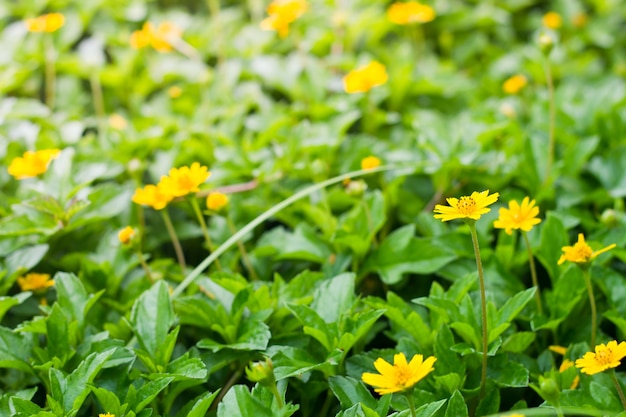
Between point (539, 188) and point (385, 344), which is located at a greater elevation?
point (539, 188)

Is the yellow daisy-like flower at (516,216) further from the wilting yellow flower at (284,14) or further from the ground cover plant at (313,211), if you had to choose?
the wilting yellow flower at (284,14)

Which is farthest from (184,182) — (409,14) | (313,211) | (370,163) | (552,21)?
(552,21)

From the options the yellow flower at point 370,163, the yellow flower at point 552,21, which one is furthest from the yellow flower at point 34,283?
the yellow flower at point 552,21

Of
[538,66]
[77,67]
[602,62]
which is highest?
[77,67]

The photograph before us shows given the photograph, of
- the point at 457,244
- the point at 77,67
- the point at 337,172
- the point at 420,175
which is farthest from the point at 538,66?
the point at 77,67

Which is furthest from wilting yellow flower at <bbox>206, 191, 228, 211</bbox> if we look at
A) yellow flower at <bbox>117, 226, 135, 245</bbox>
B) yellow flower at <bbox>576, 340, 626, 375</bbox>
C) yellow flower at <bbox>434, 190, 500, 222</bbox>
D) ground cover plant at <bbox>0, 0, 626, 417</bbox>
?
yellow flower at <bbox>576, 340, 626, 375</bbox>

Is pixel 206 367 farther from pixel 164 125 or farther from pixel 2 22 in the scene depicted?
pixel 2 22

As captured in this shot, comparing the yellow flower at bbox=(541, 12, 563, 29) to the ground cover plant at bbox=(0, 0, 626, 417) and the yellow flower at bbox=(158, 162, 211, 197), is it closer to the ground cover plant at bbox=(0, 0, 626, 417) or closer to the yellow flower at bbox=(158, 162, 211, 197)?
the ground cover plant at bbox=(0, 0, 626, 417)

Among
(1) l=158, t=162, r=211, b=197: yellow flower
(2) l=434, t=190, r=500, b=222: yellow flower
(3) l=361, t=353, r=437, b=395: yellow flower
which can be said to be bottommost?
(3) l=361, t=353, r=437, b=395: yellow flower

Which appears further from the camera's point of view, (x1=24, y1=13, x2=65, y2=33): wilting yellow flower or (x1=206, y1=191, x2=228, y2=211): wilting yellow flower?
(x1=24, y1=13, x2=65, y2=33): wilting yellow flower
